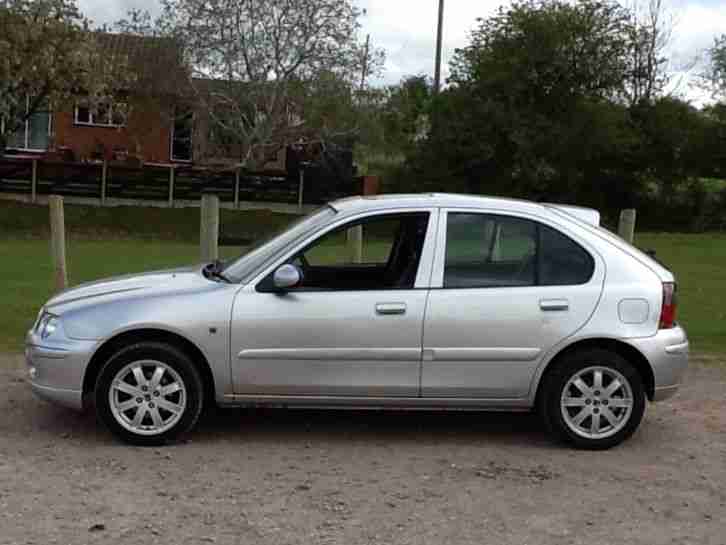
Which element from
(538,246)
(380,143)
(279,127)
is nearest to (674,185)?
(380,143)

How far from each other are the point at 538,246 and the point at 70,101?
99.2ft

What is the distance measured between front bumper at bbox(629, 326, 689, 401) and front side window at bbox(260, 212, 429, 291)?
1.51 meters

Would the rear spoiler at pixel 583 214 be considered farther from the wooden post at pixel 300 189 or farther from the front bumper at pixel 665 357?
the wooden post at pixel 300 189

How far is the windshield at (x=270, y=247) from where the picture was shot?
638 cm

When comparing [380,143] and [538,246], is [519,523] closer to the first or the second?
[538,246]

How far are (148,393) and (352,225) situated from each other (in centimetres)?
168

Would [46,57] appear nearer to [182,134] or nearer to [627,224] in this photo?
[182,134]

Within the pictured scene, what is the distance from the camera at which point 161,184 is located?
125 feet

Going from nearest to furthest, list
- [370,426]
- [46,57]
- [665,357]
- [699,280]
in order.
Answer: [665,357]
[370,426]
[699,280]
[46,57]

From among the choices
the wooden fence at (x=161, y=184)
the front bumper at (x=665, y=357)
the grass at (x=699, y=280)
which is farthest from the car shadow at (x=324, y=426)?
the wooden fence at (x=161, y=184)

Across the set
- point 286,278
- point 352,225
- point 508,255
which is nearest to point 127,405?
point 286,278

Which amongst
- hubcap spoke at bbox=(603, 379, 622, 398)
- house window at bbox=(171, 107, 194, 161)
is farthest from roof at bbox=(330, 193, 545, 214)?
house window at bbox=(171, 107, 194, 161)

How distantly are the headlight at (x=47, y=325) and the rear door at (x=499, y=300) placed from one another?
7.66 ft

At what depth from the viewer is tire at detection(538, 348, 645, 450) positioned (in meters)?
6.33
